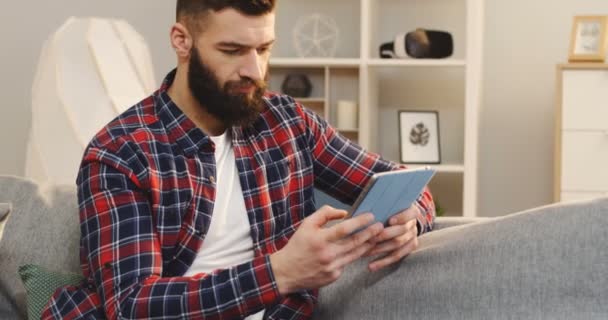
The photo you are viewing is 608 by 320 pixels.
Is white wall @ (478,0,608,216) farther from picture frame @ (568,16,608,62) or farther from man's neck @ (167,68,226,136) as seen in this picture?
man's neck @ (167,68,226,136)

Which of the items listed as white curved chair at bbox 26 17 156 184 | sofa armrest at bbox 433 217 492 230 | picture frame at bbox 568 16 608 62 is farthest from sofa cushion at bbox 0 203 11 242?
picture frame at bbox 568 16 608 62

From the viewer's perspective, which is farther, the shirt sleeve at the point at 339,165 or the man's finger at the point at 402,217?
the shirt sleeve at the point at 339,165

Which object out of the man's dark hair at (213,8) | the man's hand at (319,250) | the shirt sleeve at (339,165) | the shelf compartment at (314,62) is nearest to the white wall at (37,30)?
the shelf compartment at (314,62)

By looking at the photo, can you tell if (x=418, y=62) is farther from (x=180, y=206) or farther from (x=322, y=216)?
(x=322, y=216)

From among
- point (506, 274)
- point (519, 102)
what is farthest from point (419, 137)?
point (506, 274)

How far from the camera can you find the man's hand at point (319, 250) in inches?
52.1

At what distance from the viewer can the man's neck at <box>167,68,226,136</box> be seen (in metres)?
1.64

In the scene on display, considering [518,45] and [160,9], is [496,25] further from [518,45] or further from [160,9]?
[160,9]

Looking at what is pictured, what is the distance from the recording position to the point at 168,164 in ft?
5.02

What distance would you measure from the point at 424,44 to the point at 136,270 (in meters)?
2.44

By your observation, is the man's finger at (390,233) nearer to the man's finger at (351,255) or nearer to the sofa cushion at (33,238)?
the man's finger at (351,255)

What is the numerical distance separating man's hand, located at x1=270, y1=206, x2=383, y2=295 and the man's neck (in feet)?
1.09

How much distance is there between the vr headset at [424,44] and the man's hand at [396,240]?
213 cm

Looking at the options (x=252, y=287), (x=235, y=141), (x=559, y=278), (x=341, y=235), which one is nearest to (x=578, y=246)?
(x=559, y=278)
